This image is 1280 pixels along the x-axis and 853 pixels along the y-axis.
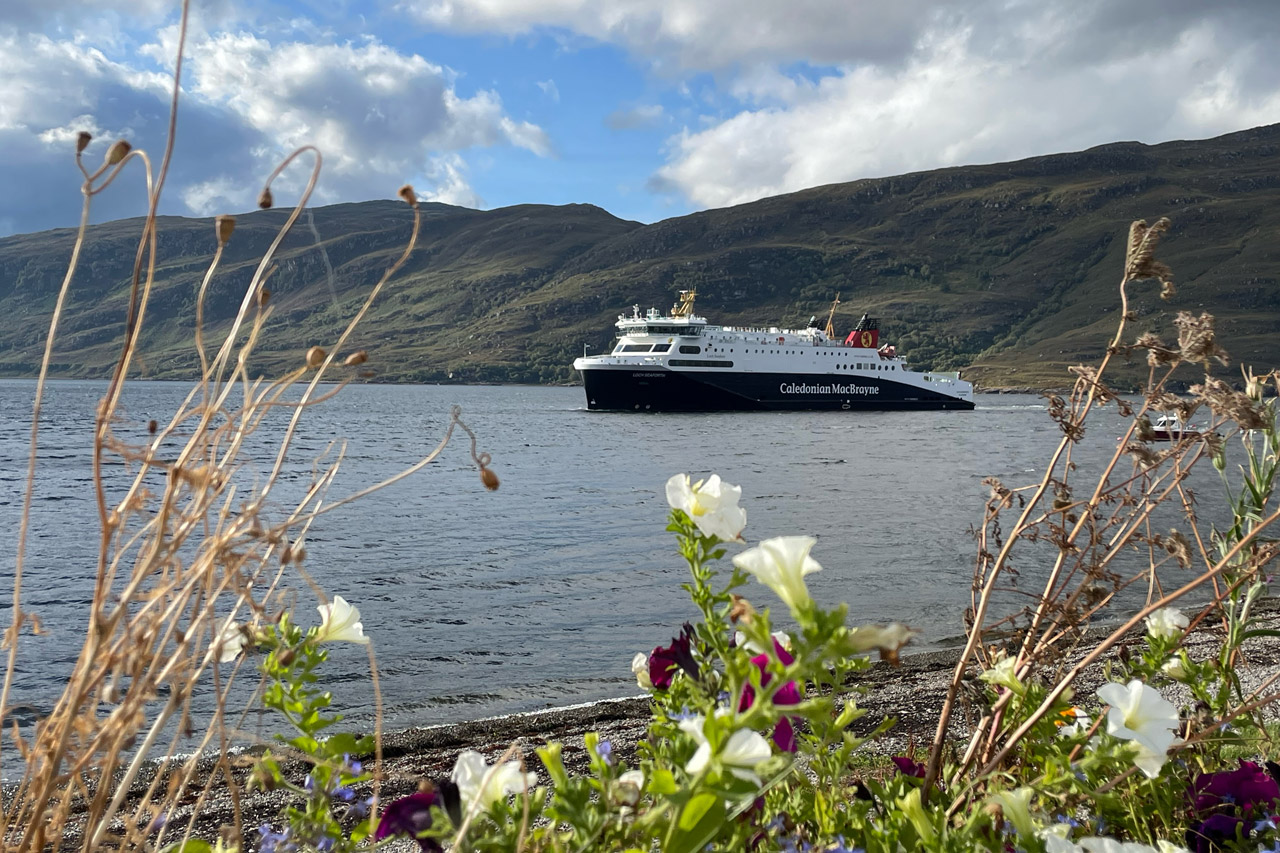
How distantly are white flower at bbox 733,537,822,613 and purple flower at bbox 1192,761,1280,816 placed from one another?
139cm

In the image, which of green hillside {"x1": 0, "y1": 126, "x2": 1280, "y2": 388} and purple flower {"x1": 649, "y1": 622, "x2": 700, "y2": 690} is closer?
purple flower {"x1": 649, "y1": 622, "x2": 700, "y2": 690}

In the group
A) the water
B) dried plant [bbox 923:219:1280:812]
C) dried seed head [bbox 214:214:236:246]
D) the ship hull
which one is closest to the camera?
dried seed head [bbox 214:214:236:246]

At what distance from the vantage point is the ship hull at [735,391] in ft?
172

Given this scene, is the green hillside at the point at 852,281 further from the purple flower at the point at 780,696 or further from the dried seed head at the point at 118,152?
the dried seed head at the point at 118,152

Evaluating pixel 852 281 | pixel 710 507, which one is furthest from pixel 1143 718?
pixel 852 281

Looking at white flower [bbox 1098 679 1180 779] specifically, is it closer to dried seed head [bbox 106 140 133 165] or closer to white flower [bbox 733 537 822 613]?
white flower [bbox 733 537 822 613]

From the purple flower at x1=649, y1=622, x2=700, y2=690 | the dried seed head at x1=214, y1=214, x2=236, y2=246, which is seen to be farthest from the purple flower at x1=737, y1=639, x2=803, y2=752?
the dried seed head at x1=214, y1=214, x2=236, y2=246

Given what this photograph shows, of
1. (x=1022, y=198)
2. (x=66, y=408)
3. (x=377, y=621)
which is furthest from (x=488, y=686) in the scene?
(x=1022, y=198)

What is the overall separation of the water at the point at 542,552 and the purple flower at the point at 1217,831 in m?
1.77

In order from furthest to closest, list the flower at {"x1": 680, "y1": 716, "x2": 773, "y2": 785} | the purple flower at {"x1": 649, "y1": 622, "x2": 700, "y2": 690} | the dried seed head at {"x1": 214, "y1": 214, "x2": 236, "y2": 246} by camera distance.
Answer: the purple flower at {"x1": 649, "y1": 622, "x2": 700, "y2": 690} → the dried seed head at {"x1": 214, "y1": 214, "x2": 236, "y2": 246} → the flower at {"x1": 680, "y1": 716, "x2": 773, "y2": 785}

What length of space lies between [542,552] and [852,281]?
531 ft

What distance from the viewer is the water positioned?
8.02 meters

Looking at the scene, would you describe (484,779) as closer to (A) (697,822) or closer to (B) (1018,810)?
(A) (697,822)

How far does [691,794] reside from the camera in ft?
2.22
